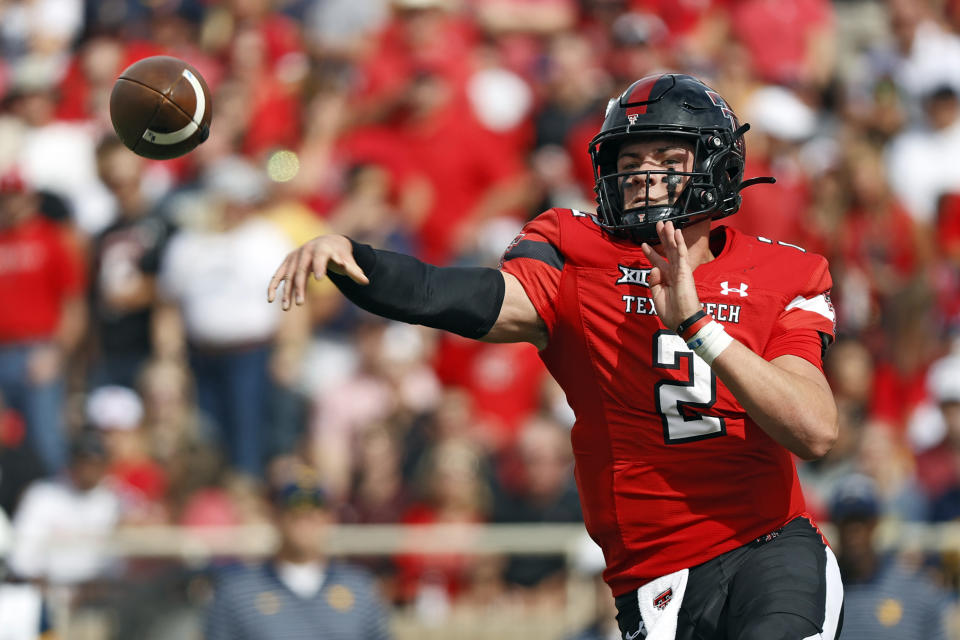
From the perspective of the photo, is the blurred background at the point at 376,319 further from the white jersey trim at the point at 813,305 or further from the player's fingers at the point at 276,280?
the player's fingers at the point at 276,280

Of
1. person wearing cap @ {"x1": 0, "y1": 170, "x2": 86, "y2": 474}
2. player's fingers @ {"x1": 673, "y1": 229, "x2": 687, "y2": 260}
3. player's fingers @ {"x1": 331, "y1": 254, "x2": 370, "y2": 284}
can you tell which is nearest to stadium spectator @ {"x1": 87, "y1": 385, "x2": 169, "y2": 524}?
person wearing cap @ {"x1": 0, "y1": 170, "x2": 86, "y2": 474}

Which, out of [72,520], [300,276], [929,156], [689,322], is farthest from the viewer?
[929,156]

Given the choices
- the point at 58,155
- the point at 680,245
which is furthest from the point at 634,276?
the point at 58,155

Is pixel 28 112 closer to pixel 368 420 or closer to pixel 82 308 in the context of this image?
pixel 82 308

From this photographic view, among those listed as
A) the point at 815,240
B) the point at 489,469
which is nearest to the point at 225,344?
the point at 489,469

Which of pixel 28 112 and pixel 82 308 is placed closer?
pixel 82 308

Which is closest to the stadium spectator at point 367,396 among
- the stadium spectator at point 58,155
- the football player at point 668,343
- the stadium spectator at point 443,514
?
the stadium spectator at point 443,514

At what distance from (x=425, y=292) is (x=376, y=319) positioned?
19.3ft

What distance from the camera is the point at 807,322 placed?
4816 millimetres

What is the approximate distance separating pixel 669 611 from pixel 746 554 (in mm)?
285

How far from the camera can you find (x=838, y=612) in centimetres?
467

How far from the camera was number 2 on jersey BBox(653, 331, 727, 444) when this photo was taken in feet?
15.5

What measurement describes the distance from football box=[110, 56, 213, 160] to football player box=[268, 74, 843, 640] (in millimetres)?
923

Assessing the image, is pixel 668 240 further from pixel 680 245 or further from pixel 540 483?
pixel 540 483
